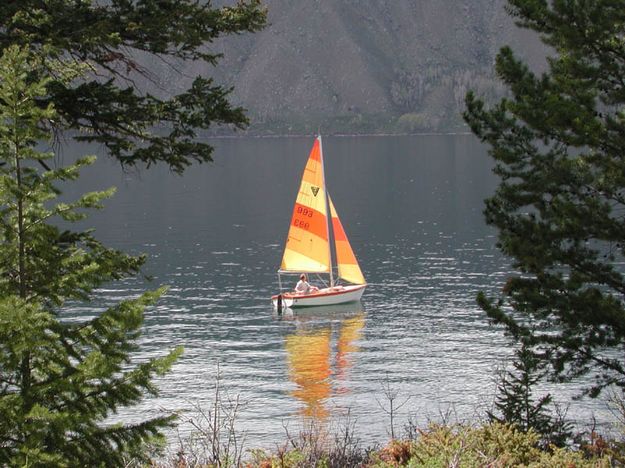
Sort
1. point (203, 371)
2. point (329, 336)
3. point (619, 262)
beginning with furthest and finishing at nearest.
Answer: point (619, 262) < point (329, 336) < point (203, 371)

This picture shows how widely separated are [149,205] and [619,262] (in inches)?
2967

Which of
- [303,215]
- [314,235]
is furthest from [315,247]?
[303,215]

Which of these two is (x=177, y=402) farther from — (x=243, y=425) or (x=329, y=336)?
(x=329, y=336)

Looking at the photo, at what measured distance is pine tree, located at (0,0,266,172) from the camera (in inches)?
379

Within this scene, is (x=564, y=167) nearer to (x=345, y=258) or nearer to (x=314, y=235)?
(x=314, y=235)

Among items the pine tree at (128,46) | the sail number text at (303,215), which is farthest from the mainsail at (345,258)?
the pine tree at (128,46)

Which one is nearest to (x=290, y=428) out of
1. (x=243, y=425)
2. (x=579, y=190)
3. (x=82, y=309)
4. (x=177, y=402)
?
(x=243, y=425)

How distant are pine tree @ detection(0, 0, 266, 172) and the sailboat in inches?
1986

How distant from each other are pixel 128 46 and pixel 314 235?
53163 millimetres

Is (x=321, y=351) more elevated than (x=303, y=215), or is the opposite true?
(x=303, y=215)

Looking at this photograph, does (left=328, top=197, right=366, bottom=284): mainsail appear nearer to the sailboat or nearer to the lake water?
the sailboat

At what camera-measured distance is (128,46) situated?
11.0m

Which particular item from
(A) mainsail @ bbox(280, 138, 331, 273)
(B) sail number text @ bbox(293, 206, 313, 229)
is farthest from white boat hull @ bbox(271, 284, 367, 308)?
(B) sail number text @ bbox(293, 206, 313, 229)

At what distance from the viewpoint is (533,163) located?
59.2ft
